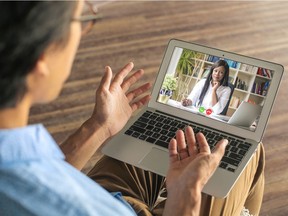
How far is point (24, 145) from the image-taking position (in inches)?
26.3

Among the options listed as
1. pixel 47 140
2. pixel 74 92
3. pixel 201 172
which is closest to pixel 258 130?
pixel 201 172

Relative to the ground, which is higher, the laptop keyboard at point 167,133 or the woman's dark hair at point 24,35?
the woman's dark hair at point 24,35

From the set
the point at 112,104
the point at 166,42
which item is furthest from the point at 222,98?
the point at 166,42

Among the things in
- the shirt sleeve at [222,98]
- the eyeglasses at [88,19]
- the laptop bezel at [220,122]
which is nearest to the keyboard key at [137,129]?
the laptop bezel at [220,122]

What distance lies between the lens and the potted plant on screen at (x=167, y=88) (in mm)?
1414

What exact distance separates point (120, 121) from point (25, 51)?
0.66 metres

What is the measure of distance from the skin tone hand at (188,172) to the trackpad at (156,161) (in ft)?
0.43

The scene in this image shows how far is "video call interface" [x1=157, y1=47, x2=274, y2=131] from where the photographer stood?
1314mm

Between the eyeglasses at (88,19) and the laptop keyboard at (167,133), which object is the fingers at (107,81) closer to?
the laptop keyboard at (167,133)

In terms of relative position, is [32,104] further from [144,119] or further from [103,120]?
[144,119]

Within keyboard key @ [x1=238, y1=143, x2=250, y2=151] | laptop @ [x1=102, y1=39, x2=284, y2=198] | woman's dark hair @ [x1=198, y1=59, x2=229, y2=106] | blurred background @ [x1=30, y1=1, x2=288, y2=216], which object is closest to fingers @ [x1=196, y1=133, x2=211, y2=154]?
laptop @ [x1=102, y1=39, x2=284, y2=198]

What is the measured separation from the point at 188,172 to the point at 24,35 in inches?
20.4

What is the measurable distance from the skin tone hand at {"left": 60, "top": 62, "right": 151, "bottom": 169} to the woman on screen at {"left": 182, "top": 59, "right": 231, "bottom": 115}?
17cm

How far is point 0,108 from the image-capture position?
677 mm
